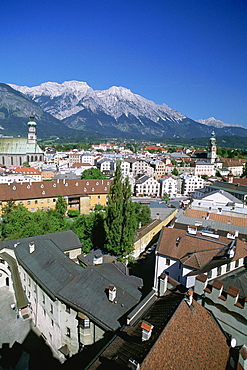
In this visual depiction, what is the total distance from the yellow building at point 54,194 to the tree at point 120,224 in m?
26.8

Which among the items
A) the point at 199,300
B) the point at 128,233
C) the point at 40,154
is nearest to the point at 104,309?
the point at 199,300

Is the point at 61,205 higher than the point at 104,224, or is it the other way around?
the point at 104,224

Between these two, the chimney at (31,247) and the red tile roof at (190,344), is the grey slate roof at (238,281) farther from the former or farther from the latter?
A: the chimney at (31,247)

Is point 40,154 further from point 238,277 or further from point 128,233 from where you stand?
point 238,277

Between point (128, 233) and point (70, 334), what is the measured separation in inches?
569

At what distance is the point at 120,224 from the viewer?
31.8m

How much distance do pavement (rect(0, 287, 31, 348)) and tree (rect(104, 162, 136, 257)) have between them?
477 inches

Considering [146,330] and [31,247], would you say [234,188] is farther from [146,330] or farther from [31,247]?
[146,330]

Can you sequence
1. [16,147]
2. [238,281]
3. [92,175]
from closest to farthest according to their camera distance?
[238,281], [92,175], [16,147]

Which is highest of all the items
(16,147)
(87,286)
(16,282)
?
(16,147)

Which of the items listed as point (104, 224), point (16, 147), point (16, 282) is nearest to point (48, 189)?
point (104, 224)

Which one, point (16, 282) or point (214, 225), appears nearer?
point (16, 282)

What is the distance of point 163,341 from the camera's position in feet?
35.0

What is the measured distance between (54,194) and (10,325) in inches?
1379
